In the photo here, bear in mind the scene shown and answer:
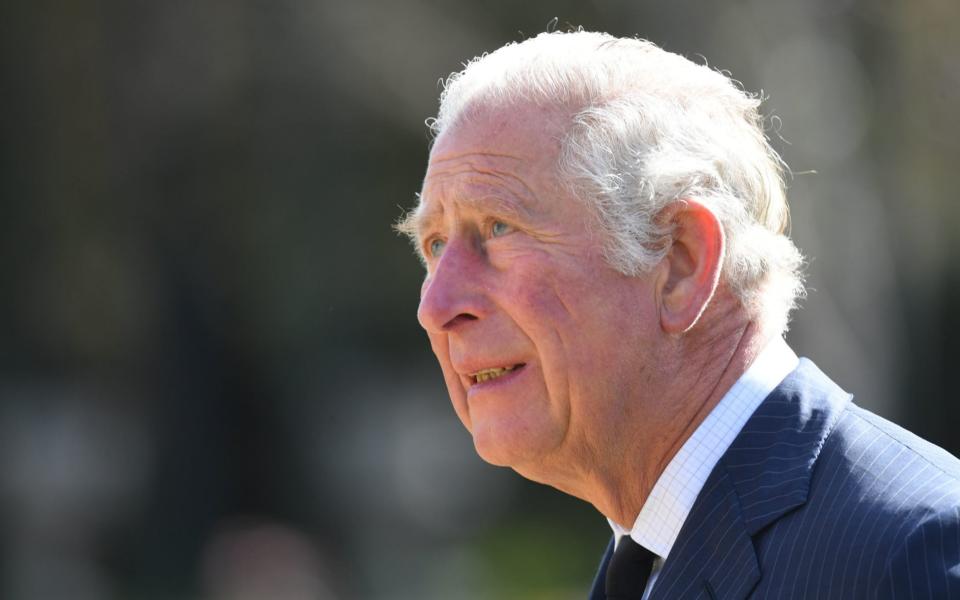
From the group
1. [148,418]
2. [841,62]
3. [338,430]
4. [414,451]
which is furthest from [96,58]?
[841,62]

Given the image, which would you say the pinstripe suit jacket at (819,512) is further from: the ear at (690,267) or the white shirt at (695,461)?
the ear at (690,267)

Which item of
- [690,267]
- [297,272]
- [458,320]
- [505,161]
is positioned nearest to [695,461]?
[690,267]

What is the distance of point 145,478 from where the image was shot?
481 inches

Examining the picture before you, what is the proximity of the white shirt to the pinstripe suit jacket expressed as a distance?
57mm

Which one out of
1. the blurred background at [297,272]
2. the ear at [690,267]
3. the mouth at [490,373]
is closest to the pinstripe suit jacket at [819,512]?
the ear at [690,267]

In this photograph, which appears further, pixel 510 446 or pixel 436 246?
pixel 436 246

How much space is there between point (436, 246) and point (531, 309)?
37 centimetres

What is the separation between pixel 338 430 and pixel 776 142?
5864 millimetres

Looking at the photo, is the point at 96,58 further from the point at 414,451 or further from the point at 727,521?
the point at 727,521

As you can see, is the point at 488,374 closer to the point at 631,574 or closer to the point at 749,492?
the point at 631,574

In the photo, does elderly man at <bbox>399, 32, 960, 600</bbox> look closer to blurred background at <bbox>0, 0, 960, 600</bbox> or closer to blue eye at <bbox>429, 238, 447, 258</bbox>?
blue eye at <bbox>429, 238, 447, 258</bbox>

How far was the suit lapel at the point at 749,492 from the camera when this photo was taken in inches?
84.4

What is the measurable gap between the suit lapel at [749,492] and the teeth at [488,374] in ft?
1.59

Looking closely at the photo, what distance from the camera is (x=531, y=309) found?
2412mm
